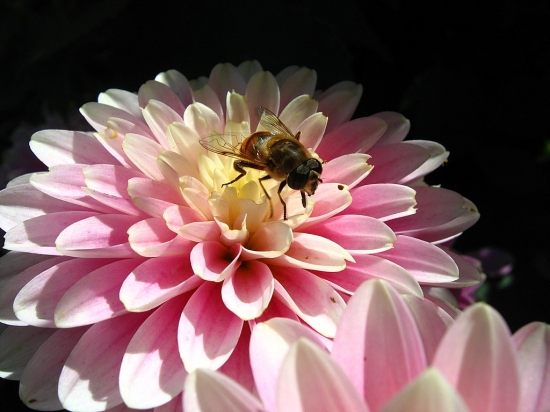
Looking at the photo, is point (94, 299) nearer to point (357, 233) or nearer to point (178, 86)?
point (357, 233)

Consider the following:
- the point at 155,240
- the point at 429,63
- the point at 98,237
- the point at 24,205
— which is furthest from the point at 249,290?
the point at 429,63

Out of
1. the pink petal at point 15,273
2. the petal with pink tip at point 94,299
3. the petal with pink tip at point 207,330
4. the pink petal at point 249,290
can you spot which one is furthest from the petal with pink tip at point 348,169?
the pink petal at point 15,273

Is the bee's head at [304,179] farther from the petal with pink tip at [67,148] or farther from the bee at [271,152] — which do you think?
the petal with pink tip at [67,148]

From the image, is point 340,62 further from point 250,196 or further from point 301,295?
point 301,295

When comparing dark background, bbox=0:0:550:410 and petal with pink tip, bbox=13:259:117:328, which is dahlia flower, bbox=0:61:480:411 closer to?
petal with pink tip, bbox=13:259:117:328

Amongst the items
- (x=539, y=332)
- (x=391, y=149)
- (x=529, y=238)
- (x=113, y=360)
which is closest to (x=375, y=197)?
(x=391, y=149)

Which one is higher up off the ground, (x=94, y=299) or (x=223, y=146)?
(x=223, y=146)

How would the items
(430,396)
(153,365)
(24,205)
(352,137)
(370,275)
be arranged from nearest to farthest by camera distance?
(430,396) → (153,365) → (370,275) → (24,205) → (352,137)
